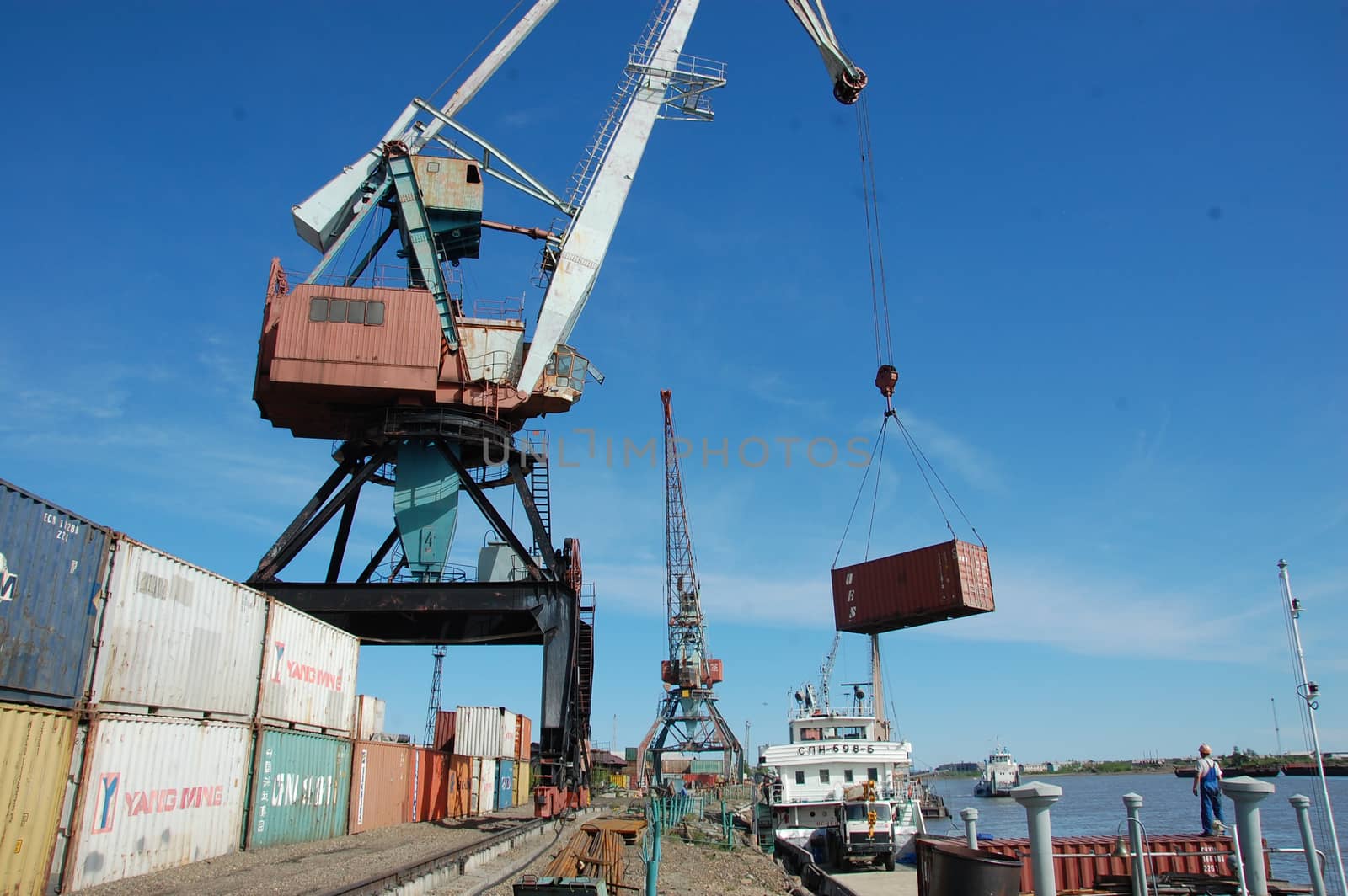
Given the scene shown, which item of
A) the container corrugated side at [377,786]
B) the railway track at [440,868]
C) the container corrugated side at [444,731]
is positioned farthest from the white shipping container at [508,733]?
the railway track at [440,868]

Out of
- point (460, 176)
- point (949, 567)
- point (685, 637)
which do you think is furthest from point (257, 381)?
point (685, 637)

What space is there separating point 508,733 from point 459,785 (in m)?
8.19

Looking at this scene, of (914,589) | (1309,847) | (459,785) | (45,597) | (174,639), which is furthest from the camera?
(914,589)

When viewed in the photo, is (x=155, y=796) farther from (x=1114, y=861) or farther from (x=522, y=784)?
(x=522, y=784)

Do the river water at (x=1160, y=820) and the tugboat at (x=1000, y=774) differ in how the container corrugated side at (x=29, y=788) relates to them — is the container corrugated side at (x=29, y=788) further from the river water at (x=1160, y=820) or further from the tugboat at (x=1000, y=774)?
the tugboat at (x=1000, y=774)

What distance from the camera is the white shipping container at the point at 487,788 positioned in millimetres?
35344

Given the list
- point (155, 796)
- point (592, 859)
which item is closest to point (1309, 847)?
point (592, 859)

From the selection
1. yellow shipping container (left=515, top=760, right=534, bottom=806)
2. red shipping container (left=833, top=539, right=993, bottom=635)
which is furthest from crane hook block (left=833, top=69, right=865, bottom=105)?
yellow shipping container (left=515, top=760, right=534, bottom=806)

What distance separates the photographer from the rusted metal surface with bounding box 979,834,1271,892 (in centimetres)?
1279

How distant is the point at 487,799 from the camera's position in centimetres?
3662

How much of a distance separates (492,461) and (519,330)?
449 cm

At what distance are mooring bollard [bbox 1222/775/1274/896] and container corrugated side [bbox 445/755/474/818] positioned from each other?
2734 centimetres

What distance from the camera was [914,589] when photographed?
113ft

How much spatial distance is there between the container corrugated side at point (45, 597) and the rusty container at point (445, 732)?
2556 cm
